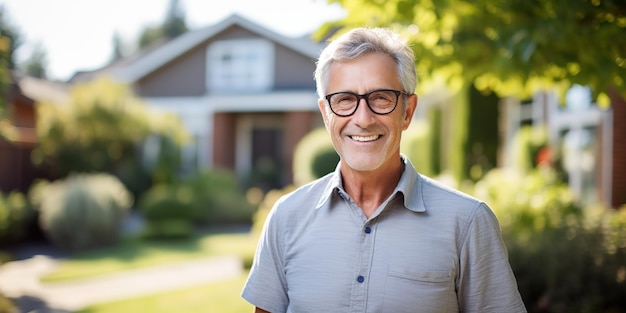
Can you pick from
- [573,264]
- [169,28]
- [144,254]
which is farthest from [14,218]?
[169,28]

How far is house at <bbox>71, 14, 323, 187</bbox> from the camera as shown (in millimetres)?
22250

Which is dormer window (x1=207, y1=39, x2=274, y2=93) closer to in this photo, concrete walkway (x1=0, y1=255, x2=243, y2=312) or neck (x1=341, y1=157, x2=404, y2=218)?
concrete walkway (x1=0, y1=255, x2=243, y2=312)

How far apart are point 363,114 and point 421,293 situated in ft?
2.03

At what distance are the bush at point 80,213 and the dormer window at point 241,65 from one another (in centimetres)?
1045

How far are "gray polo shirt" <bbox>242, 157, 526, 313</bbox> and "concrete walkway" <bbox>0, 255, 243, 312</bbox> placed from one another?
6.20m

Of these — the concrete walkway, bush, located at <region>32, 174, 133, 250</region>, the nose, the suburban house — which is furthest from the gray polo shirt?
the suburban house

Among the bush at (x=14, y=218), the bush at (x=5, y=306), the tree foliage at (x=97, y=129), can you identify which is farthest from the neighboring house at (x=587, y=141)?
the tree foliage at (x=97, y=129)

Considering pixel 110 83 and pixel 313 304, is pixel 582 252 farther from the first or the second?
pixel 110 83

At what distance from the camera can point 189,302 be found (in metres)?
7.72

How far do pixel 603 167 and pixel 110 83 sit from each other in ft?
46.4

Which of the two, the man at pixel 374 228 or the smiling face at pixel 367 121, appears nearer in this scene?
the man at pixel 374 228

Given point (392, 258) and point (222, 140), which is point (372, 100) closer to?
point (392, 258)

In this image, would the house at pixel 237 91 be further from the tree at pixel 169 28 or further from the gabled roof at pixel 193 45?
the tree at pixel 169 28

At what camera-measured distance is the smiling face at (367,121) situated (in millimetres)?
2189
